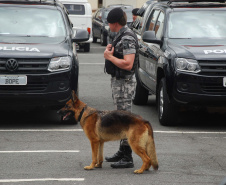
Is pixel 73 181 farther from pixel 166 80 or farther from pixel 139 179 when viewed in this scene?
pixel 166 80

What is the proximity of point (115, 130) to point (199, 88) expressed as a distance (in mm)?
3176

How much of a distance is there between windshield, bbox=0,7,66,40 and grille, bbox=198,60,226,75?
249cm

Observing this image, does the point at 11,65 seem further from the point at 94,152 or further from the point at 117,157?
the point at 94,152

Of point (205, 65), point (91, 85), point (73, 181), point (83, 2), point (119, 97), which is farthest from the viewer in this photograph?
point (83, 2)

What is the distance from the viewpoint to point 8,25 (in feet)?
38.9

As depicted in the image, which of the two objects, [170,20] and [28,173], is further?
[170,20]

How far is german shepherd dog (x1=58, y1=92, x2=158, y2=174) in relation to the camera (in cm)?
764

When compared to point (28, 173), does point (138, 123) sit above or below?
above

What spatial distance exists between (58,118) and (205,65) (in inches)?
111

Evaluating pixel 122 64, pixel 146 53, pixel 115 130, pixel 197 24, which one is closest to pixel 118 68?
pixel 122 64

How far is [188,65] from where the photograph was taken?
1060 cm

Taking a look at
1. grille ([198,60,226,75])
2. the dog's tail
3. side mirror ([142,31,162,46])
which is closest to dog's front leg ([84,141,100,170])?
the dog's tail

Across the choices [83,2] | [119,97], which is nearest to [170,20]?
[119,97]

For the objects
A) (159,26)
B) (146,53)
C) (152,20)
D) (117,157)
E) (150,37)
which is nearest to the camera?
(117,157)
